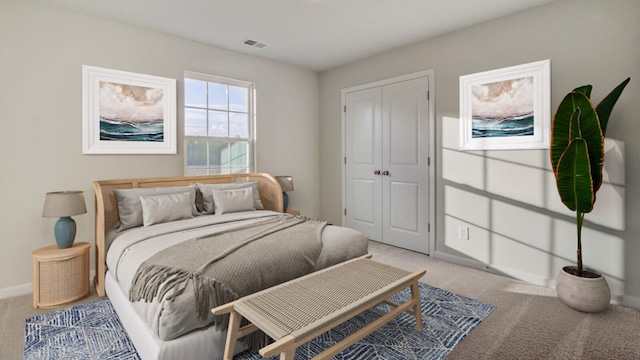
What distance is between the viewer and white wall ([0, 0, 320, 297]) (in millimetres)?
2699

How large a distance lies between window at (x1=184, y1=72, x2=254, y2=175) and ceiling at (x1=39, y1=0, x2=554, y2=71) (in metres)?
0.52

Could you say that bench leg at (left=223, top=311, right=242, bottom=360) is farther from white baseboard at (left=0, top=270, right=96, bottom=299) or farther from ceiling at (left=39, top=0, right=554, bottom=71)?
ceiling at (left=39, top=0, right=554, bottom=71)

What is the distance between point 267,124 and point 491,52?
112 inches

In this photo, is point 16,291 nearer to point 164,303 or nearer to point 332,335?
point 164,303

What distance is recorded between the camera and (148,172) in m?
3.45

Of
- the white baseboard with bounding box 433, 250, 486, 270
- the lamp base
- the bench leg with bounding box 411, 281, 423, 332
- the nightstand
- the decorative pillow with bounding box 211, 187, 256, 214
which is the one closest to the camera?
the bench leg with bounding box 411, 281, 423, 332

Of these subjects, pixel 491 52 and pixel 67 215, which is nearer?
pixel 67 215

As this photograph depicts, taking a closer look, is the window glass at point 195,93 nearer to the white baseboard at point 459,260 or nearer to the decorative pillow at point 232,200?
the decorative pillow at point 232,200

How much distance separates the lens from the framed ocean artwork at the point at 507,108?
2.91 m

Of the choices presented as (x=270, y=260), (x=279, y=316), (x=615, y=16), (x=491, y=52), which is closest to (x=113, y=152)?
(x=270, y=260)

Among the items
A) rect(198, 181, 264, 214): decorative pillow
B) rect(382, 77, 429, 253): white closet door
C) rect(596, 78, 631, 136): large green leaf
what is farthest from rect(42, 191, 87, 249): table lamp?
rect(596, 78, 631, 136): large green leaf

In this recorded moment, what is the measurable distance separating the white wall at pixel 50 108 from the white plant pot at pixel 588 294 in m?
3.93

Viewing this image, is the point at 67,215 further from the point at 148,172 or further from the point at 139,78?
the point at 139,78

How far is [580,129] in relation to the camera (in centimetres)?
238
